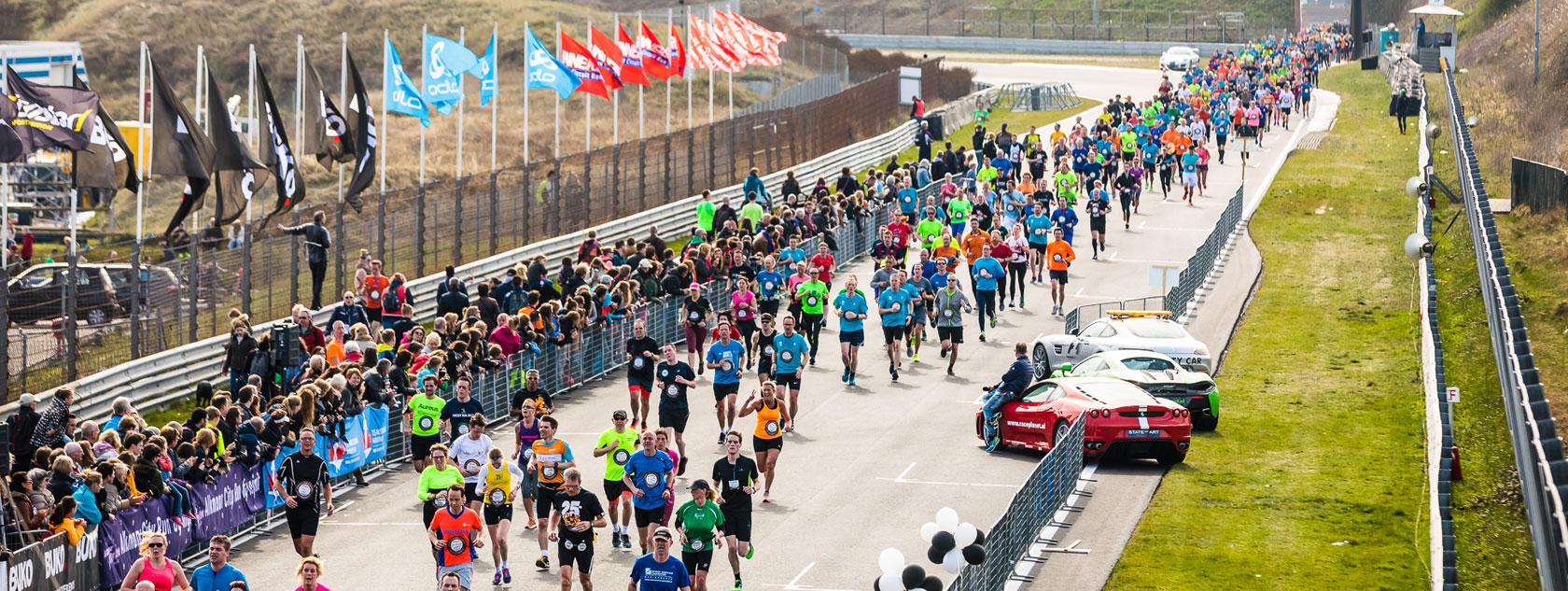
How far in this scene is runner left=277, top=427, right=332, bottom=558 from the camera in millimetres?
19250

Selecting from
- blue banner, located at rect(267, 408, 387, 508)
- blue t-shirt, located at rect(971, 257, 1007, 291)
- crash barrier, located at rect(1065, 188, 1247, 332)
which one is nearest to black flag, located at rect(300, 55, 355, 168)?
blue banner, located at rect(267, 408, 387, 508)

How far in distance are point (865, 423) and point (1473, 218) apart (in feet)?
45.9

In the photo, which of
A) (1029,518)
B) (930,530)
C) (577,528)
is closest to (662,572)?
(577,528)

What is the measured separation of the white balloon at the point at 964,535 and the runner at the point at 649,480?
13.0ft

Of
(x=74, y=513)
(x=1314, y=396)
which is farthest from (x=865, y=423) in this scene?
(x=74, y=513)

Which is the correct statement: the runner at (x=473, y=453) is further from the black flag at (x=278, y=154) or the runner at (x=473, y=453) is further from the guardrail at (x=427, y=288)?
the black flag at (x=278, y=154)

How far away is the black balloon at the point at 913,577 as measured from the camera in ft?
44.2

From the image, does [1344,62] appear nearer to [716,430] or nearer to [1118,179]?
[1118,179]

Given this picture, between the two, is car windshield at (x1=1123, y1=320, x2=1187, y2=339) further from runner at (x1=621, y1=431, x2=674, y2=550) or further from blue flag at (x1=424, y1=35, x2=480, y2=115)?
blue flag at (x1=424, y1=35, x2=480, y2=115)

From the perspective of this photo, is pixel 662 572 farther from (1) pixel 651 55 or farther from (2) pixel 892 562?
(1) pixel 651 55

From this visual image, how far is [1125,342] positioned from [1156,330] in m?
0.57

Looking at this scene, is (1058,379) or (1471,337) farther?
(1471,337)

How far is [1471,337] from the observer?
3225 centimetres

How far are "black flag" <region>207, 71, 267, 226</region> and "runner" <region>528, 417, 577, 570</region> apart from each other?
1280 cm
